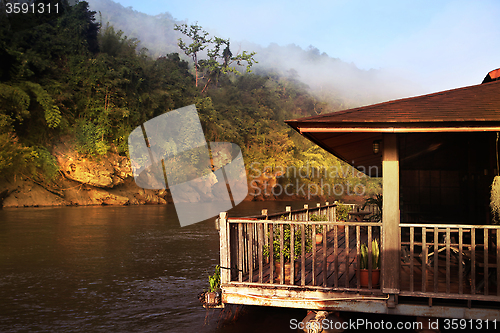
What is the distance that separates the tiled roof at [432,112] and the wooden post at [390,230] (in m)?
0.52

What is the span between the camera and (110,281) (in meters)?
9.02

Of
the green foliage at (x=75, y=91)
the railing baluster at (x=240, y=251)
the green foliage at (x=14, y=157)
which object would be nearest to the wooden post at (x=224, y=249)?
the railing baluster at (x=240, y=251)

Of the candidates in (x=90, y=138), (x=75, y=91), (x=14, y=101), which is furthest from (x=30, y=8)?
(x=90, y=138)

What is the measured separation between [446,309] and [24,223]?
18.6 meters

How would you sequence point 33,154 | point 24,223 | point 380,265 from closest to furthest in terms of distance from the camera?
point 380,265, point 24,223, point 33,154

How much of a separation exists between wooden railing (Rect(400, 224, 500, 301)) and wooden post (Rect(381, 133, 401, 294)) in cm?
12

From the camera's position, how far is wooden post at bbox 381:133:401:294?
4.59 m

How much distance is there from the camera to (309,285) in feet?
16.3

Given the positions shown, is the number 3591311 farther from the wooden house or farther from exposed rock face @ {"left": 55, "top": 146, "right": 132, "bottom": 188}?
the wooden house

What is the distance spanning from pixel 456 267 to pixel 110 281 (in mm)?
7037

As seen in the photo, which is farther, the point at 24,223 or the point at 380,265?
the point at 24,223

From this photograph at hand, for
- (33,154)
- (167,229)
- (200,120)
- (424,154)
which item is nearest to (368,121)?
(424,154)

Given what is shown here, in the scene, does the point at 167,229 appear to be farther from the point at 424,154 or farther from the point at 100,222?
the point at 424,154

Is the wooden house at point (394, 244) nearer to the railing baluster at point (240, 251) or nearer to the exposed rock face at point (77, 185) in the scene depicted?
the railing baluster at point (240, 251)
